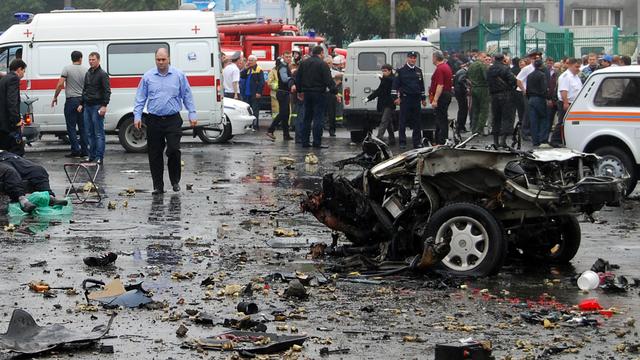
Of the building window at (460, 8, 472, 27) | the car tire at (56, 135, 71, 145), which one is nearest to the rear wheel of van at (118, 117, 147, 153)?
the car tire at (56, 135, 71, 145)

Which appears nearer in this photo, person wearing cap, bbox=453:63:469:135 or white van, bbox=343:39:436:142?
white van, bbox=343:39:436:142

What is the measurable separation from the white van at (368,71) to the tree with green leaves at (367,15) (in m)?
22.5

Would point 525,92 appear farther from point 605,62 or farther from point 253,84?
point 253,84

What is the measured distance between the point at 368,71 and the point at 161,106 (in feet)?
36.6

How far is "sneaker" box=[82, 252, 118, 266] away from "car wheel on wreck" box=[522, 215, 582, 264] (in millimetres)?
3649

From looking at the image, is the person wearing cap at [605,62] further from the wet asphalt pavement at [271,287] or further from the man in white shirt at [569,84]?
the wet asphalt pavement at [271,287]

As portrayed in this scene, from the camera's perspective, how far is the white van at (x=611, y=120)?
15898 mm

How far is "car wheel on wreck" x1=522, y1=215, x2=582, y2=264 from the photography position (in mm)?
10766

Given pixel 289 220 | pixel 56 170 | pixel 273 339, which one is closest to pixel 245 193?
pixel 289 220

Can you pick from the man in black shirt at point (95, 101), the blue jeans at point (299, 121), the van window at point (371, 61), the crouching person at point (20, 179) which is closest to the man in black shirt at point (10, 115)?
the crouching person at point (20, 179)

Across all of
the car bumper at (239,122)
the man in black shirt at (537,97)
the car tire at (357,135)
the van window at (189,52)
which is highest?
the van window at (189,52)

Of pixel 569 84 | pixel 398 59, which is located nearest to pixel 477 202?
pixel 569 84

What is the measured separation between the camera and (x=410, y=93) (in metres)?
23.2

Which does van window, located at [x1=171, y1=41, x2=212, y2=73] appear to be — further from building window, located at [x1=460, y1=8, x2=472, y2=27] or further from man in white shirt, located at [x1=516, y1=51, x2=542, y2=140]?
building window, located at [x1=460, y1=8, x2=472, y2=27]
